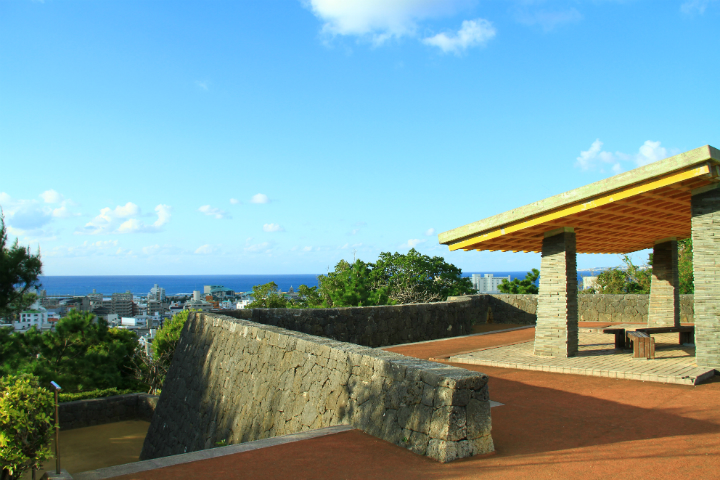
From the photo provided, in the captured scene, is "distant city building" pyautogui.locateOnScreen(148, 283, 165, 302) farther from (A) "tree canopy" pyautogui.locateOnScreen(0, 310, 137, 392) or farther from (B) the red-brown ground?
(B) the red-brown ground

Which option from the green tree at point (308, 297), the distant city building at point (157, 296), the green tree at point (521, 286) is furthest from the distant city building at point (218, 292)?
the green tree at point (521, 286)

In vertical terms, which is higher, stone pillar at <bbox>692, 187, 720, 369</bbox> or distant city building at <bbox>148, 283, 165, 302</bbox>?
stone pillar at <bbox>692, 187, 720, 369</bbox>

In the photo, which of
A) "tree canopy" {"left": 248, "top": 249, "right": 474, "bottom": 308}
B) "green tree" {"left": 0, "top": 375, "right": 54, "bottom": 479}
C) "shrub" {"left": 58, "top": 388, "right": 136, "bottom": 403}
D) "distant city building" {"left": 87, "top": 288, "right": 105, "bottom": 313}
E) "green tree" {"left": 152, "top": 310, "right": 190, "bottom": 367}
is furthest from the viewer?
"distant city building" {"left": 87, "top": 288, "right": 105, "bottom": 313}

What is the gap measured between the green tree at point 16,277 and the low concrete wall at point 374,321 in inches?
295

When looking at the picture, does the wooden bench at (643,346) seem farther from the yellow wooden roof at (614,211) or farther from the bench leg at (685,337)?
the bench leg at (685,337)

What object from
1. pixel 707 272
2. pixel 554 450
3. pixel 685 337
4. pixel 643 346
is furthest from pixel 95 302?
pixel 554 450

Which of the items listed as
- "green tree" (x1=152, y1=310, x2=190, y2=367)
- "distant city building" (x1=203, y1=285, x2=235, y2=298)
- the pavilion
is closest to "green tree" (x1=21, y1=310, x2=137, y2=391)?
"green tree" (x1=152, y1=310, x2=190, y2=367)

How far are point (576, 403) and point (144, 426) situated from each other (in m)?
12.1

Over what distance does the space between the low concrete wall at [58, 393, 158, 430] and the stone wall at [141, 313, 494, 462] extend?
12.8ft

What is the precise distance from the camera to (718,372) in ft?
26.2

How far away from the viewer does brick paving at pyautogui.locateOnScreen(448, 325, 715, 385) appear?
7746 millimetres

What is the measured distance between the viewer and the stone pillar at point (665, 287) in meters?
13.4

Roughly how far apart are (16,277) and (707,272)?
659 inches

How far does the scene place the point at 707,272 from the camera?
7.98 metres
